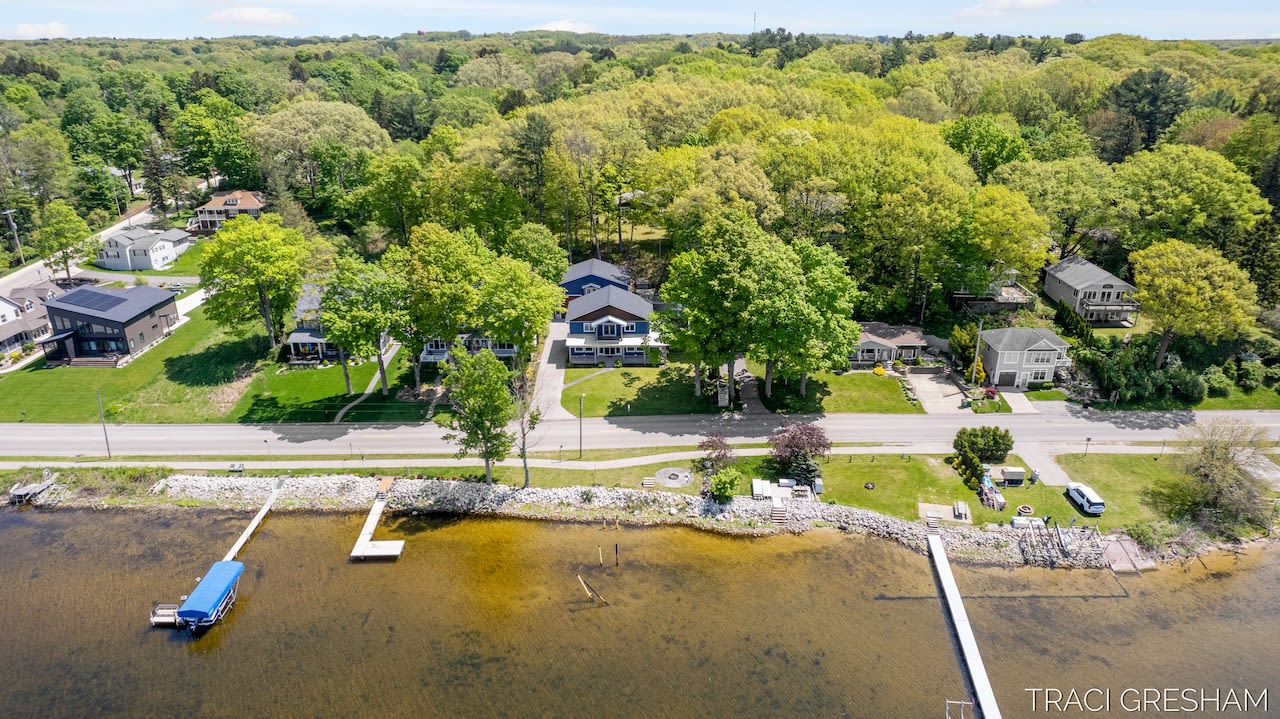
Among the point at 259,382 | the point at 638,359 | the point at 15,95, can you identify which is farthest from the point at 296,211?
the point at 15,95

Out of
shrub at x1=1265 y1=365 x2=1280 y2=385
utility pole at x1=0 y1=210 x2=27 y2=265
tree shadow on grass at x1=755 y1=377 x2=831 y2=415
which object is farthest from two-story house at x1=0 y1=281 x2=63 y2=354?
shrub at x1=1265 y1=365 x2=1280 y2=385

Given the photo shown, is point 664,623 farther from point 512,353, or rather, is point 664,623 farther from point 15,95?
point 15,95

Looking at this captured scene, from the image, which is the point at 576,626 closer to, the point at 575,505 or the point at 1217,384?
the point at 575,505

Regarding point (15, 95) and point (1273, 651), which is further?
point (15, 95)

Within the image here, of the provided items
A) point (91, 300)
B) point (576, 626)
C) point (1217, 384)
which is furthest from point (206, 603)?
point (1217, 384)

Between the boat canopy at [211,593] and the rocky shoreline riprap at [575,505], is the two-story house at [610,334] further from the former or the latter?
the boat canopy at [211,593]

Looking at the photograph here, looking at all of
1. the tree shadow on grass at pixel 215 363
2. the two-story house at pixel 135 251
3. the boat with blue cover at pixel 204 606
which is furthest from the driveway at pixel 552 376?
the two-story house at pixel 135 251

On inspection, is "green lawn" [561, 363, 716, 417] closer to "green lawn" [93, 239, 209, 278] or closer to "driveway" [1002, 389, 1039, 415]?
"driveway" [1002, 389, 1039, 415]
